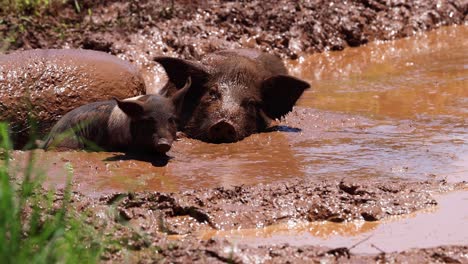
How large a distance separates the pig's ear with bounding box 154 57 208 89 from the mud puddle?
3730 mm

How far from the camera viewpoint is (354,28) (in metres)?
14.7

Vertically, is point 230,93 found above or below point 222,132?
above

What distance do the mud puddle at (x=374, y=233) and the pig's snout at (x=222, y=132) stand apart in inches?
114

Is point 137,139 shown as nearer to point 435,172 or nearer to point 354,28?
point 435,172

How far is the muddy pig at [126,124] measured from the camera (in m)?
8.13

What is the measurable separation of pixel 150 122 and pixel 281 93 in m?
2.31

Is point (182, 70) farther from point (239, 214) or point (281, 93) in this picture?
point (239, 214)

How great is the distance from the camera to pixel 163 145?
791 cm

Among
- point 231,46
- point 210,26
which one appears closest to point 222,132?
point 231,46

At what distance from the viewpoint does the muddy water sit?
752cm

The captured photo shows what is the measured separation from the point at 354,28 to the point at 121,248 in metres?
10.0

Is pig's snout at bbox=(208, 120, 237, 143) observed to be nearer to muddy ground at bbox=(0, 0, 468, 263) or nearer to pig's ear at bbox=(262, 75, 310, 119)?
pig's ear at bbox=(262, 75, 310, 119)

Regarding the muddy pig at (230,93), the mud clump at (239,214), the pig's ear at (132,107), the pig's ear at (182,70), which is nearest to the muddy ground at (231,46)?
the mud clump at (239,214)

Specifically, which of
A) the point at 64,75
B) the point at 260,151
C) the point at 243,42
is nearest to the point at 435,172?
the point at 260,151
